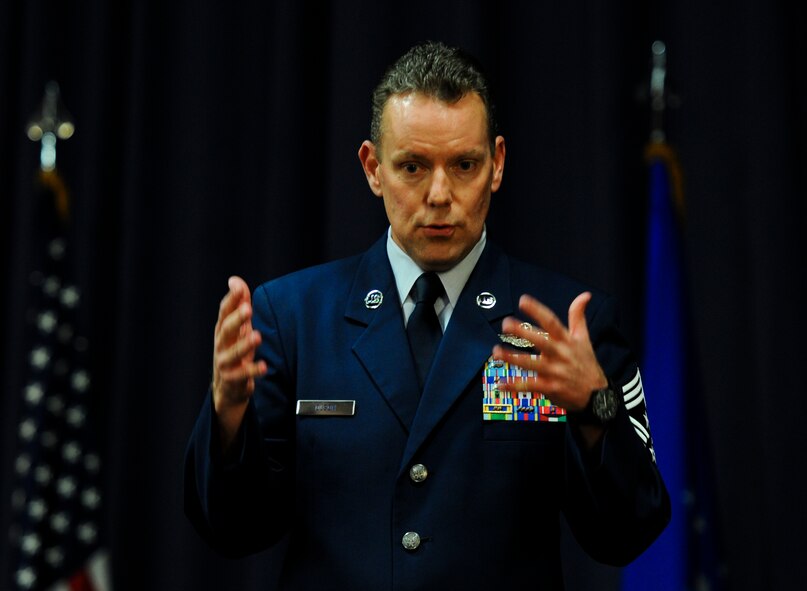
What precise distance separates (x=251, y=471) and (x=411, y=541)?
251 millimetres

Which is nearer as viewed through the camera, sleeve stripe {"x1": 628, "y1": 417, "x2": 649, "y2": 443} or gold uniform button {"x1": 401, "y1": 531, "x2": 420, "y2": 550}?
gold uniform button {"x1": 401, "y1": 531, "x2": 420, "y2": 550}

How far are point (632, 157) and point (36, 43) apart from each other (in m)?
1.83

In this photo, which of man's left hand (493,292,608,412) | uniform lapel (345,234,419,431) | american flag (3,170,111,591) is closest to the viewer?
man's left hand (493,292,608,412)

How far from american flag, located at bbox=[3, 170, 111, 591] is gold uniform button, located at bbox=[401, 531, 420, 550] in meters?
1.50

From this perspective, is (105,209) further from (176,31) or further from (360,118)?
(360,118)

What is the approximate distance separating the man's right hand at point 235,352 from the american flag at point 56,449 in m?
1.49

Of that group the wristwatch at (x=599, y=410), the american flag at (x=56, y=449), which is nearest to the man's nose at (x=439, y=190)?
the wristwatch at (x=599, y=410)

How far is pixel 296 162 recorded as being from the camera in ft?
10.6

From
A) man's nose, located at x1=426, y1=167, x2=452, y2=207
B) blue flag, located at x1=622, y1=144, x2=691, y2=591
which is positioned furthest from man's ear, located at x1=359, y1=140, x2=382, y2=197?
blue flag, located at x1=622, y1=144, x2=691, y2=591

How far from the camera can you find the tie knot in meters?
1.75

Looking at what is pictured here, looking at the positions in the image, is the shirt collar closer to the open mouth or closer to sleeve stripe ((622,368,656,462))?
the open mouth

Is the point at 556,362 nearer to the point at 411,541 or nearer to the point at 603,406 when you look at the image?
the point at 603,406

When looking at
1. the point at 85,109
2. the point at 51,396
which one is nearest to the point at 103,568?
the point at 51,396

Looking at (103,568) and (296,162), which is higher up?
(296,162)
